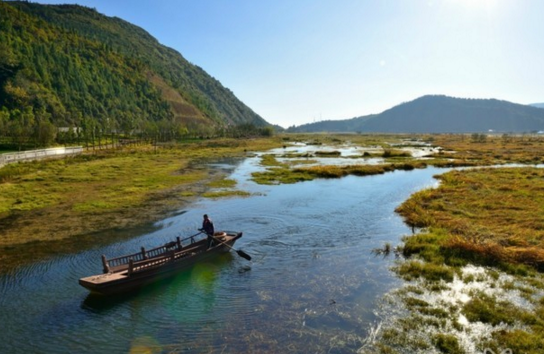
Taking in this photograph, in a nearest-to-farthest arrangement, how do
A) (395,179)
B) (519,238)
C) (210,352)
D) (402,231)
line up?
(210,352), (519,238), (402,231), (395,179)

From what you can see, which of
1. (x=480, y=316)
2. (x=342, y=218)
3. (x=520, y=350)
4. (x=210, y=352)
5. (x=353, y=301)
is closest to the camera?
(x=520, y=350)

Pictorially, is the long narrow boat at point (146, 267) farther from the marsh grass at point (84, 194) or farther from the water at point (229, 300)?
the marsh grass at point (84, 194)

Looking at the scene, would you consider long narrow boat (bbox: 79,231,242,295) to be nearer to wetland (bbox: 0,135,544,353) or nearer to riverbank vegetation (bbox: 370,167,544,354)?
wetland (bbox: 0,135,544,353)

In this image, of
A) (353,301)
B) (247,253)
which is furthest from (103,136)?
(353,301)

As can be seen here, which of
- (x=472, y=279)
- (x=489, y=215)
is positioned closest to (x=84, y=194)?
(x=472, y=279)

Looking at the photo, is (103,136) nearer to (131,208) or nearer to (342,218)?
(131,208)

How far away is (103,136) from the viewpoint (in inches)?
6496

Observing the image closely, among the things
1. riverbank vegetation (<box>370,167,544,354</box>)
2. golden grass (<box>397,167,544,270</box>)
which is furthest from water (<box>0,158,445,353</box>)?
golden grass (<box>397,167,544,270</box>)

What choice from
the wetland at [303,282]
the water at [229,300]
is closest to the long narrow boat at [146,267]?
the water at [229,300]

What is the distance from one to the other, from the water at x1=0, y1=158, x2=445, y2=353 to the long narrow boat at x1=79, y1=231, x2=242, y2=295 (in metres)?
0.72

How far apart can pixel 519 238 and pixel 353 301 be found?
18.0 m

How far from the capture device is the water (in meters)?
18.3

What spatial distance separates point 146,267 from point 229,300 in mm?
6618

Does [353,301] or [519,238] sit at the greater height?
[519,238]
